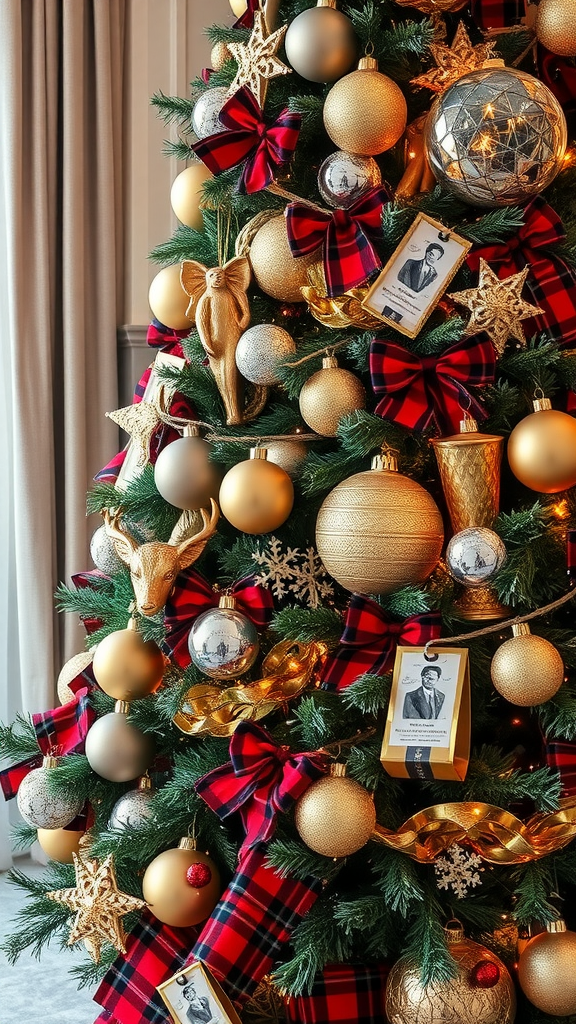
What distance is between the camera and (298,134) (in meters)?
1.02

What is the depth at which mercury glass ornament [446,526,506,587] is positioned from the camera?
2.99ft

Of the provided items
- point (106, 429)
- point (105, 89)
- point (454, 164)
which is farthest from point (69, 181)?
point (454, 164)

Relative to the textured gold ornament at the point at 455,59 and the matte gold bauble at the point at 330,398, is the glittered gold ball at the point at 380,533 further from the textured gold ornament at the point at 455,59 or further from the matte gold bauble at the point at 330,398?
the textured gold ornament at the point at 455,59

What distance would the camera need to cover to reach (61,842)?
1.25 meters

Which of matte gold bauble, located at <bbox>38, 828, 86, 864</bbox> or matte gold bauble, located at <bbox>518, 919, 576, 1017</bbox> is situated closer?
matte gold bauble, located at <bbox>518, 919, 576, 1017</bbox>

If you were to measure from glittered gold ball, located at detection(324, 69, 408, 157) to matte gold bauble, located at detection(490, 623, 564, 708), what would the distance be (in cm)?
52

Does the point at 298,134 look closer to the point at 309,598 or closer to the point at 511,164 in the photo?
the point at 511,164

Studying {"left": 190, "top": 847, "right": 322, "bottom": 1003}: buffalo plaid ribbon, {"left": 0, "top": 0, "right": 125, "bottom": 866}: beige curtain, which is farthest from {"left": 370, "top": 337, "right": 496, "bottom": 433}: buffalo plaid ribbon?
{"left": 0, "top": 0, "right": 125, "bottom": 866}: beige curtain

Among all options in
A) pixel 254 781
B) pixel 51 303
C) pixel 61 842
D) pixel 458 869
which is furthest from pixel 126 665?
pixel 51 303

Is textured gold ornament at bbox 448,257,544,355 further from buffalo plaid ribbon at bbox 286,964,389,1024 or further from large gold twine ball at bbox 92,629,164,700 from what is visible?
buffalo plaid ribbon at bbox 286,964,389,1024

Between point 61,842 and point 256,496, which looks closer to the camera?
point 256,496

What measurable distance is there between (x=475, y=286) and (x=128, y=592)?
1.83 ft

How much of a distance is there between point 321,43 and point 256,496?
18.9 inches

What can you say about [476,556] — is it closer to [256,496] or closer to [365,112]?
[256,496]
